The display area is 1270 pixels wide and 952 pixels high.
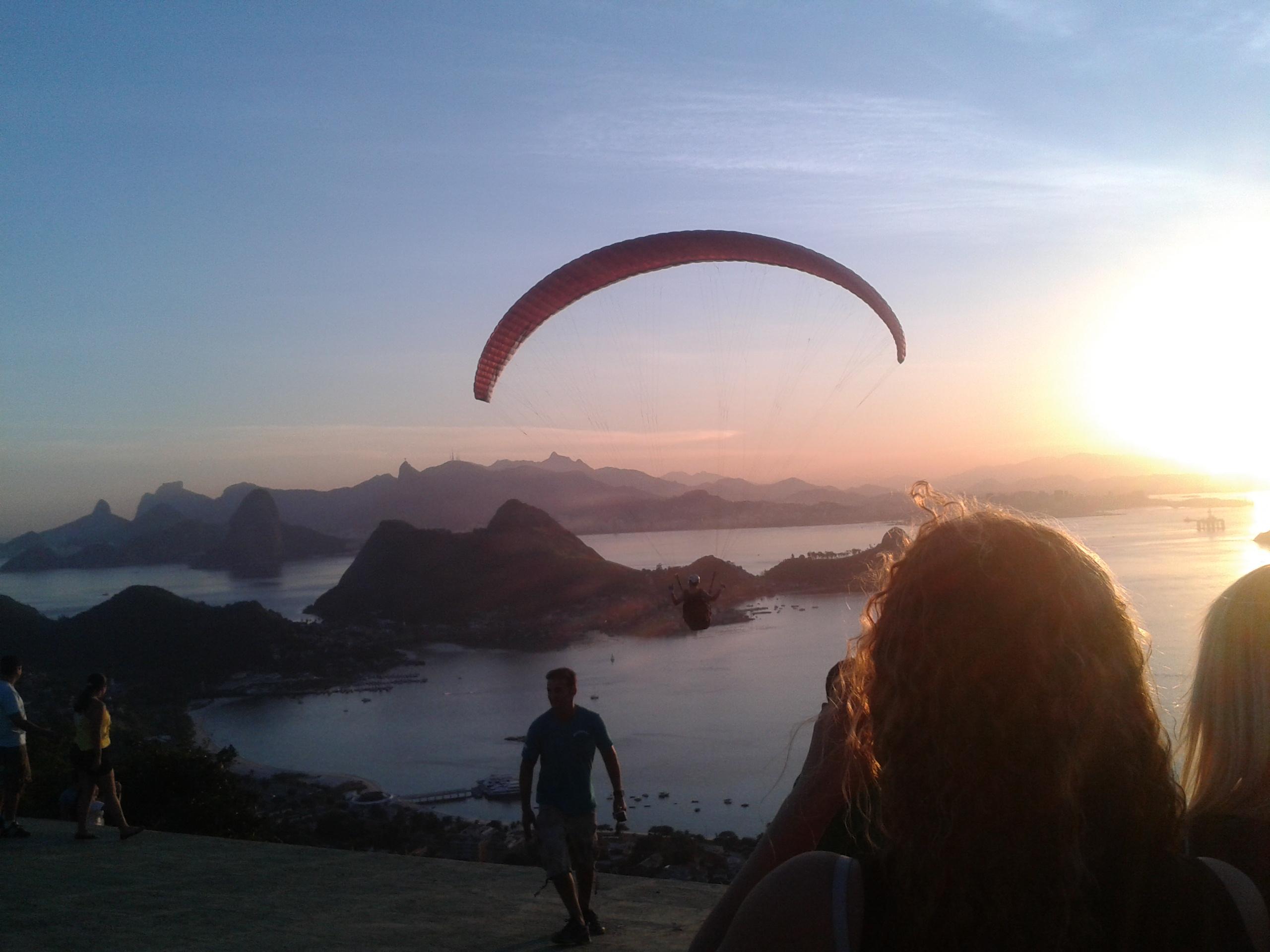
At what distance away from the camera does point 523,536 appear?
160 ft

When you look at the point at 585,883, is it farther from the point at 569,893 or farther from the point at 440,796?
the point at 440,796

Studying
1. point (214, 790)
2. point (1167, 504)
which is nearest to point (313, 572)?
point (1167, 504)

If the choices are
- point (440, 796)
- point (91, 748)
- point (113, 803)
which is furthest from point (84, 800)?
point (440, 796)

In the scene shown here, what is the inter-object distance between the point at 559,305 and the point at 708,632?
3498cm

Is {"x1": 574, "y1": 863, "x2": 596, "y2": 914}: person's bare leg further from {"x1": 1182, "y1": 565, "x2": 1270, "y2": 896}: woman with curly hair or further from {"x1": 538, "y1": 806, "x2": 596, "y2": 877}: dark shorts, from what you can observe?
{"x1": 1182, "y1": 565, "x2": 1270, "y2": 896}: woman with curly hair

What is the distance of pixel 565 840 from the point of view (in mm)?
4867

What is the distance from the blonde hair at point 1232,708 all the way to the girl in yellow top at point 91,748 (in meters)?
6.91

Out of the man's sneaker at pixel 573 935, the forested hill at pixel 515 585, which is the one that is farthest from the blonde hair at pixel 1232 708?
the forested hill at pixel 515 585

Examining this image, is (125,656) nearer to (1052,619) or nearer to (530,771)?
(530,771)

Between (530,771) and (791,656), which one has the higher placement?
(530,771)

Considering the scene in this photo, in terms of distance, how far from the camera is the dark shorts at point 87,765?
6.50m

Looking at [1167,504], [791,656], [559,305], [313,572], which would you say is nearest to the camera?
[559,305]

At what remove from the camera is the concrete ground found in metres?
4.60

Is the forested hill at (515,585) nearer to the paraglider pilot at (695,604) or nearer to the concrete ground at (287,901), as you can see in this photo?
the paraglider pilot at (695,604)
